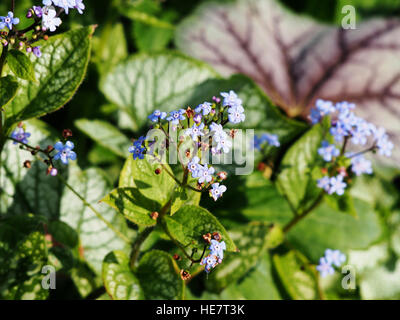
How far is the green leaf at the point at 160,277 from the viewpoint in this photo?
3.90 feet

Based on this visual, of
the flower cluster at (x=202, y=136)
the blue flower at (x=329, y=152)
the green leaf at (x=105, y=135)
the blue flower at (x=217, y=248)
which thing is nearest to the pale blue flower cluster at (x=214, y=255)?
the blue flower at (x=217, y=248)

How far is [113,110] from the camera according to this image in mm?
1943

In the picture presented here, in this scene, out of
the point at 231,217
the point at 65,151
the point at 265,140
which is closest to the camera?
the point at 65,151

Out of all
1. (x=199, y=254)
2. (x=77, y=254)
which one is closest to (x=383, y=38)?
(x=199, y=254)

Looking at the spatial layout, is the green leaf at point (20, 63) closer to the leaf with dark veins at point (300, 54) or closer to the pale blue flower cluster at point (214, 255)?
the pale blue flower cluster at point (214, 255)

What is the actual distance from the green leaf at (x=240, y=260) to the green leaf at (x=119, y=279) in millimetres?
291

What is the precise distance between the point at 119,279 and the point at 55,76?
1.97 ft

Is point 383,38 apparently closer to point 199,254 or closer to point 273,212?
point 273,212

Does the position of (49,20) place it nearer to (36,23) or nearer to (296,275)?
(36,23)

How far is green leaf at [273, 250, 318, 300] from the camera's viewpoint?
5.22 feet

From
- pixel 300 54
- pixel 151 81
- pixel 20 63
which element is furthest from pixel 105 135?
pixel 300 54

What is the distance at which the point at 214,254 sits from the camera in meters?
0.96

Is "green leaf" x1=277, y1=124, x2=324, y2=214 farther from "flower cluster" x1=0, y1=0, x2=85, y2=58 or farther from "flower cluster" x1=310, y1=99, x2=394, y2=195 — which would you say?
"flower cluster" x1=0, y1=0, x2=85, y2=58

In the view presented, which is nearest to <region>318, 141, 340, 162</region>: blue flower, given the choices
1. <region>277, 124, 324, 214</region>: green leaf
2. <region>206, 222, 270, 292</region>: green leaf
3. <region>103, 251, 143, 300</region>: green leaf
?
<region>277, 124, 324, 214</region>: green leaf
